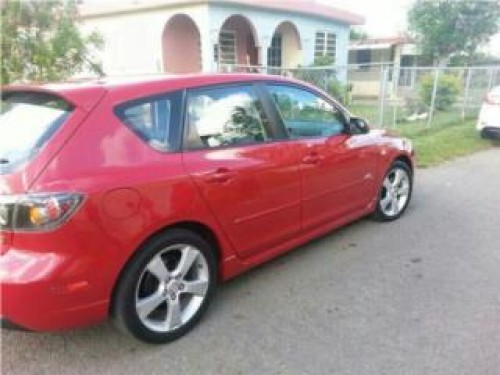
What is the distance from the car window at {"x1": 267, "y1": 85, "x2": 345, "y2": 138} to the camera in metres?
3.80

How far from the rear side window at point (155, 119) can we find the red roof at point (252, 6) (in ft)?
38.9

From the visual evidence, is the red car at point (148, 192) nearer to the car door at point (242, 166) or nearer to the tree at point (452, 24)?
the car door at point (242, 166)

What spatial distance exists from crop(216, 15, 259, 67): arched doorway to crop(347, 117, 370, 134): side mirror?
44.0 feet

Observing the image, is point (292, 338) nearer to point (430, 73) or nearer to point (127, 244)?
point (127, 244)

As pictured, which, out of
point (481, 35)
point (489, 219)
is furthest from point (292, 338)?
point (481, 35)

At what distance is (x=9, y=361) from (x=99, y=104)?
161cm

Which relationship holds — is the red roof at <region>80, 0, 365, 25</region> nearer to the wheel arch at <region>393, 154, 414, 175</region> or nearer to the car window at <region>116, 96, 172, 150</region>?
the wheel arch at <region>393, 154, 414, 175</region>

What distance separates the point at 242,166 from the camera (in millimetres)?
3291

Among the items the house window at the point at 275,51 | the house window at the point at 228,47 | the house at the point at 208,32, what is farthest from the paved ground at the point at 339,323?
the house window at the point at 275,51

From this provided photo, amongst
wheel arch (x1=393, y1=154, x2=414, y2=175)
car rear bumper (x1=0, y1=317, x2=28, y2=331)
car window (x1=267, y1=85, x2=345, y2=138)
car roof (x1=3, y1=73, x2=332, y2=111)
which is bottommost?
car rear bumper (x1=0, y1=317, x2=28, y2=331)

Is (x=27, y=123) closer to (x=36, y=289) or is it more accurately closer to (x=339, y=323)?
(x=36, y=289)

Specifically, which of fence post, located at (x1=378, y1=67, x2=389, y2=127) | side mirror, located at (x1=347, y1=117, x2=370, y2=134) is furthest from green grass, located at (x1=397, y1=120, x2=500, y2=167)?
side mirror, located at (x1=347, y1=117, x2=370, y2=134)

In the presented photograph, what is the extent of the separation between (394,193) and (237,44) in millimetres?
14271

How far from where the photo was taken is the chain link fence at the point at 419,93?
10.8m
